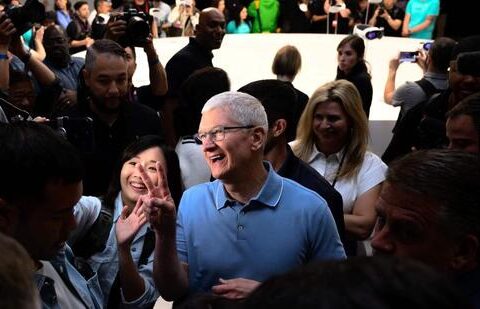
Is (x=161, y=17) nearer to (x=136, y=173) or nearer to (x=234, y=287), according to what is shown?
(x=136, y=173)

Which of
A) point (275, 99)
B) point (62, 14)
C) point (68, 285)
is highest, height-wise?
point (275, 99)

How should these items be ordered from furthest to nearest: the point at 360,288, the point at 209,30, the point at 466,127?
the point at 209,30 < the point at 466,127 < the point at 360,288

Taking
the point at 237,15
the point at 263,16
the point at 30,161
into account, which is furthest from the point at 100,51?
the point at 263,16

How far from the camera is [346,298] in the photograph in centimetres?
73

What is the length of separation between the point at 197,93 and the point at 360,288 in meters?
2.75

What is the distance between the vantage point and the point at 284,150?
2822 mm

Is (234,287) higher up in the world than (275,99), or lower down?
lower down

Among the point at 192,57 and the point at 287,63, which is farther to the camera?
the point at 287,63

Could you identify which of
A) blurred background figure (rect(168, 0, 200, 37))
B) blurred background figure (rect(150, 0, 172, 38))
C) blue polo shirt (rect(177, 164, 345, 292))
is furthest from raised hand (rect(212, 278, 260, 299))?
blurred background figure (rect(150, 0, 172, 38))

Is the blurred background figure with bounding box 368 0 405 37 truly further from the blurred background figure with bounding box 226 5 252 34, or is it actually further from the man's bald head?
the man's bald head

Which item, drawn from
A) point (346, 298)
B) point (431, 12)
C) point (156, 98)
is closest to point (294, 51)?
point (156, 98)

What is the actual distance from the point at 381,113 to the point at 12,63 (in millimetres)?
4363

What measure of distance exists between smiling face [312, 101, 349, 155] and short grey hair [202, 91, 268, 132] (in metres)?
0.88

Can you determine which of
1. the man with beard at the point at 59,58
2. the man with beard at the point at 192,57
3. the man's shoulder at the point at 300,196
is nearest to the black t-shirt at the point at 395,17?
the man with beard at the point at 192,57
